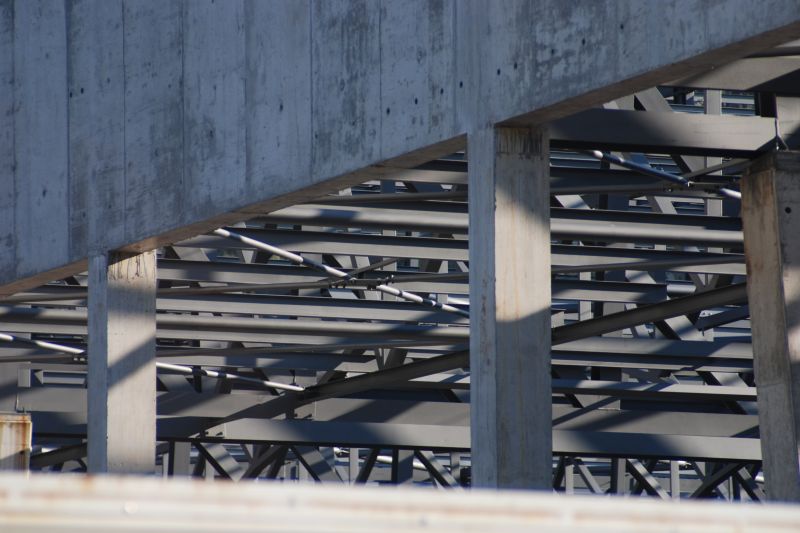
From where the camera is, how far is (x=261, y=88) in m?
13.5

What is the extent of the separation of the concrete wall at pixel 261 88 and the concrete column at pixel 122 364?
0.38 metres

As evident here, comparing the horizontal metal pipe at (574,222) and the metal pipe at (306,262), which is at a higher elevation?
the horizontal metal pipe at (574,222)

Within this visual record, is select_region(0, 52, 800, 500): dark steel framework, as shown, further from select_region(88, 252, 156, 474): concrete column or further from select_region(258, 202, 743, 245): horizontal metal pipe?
select_region(88, 252, 156, 474): concrete column

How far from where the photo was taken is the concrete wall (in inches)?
388

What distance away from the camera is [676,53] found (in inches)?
368

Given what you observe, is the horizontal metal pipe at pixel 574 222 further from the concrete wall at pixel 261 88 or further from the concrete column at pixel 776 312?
the concrete column at pixel 776 312

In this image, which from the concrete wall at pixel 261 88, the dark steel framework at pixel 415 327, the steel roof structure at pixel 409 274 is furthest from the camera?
the dark steel framework at pixel 415 327

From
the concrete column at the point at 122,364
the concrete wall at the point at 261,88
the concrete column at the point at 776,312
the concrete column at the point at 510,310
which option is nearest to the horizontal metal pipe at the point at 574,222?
the concrete wall at the point at 261,88

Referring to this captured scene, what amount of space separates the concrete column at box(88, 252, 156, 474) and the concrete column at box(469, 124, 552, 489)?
589cm

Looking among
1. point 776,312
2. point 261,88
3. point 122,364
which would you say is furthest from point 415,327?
point 776,312

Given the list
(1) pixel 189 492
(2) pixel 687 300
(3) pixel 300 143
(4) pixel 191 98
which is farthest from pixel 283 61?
(1) pixel 189 492

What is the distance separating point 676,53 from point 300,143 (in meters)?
4.32

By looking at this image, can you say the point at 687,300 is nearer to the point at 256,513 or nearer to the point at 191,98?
the point at 191,98

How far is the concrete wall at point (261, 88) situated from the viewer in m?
9.87
